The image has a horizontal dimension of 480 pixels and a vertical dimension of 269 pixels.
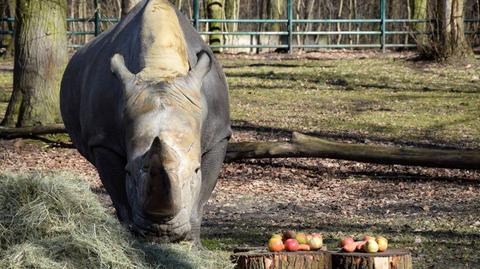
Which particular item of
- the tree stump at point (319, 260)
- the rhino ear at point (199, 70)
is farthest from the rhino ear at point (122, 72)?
the tree stump at point (319, 260)

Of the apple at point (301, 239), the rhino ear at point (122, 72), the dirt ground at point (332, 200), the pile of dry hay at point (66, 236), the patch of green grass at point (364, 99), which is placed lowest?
the dirt ground at point (332, 200)

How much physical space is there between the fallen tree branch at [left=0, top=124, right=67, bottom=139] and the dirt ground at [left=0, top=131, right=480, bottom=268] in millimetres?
127

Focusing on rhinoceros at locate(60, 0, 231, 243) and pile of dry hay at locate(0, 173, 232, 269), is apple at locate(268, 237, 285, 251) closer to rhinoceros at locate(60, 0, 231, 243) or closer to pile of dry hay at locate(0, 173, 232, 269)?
pile of dry hay at locate(0, 173, 232, 269)

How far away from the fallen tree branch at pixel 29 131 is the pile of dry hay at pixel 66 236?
7046 millimetres

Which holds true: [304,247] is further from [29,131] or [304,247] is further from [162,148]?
[29,131]

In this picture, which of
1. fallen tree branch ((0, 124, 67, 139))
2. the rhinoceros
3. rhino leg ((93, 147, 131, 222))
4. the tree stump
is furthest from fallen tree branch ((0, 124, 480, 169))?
rhino leg ((93, 147, 131, 222))

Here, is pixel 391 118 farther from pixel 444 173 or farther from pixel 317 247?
pixel 317 247

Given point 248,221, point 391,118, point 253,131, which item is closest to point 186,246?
point 248,221

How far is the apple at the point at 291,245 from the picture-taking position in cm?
799

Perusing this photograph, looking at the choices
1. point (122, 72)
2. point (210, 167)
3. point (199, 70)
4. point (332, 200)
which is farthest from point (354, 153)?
point (122, 72)

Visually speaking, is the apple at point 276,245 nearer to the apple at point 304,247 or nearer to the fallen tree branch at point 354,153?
the apple at point 304,247

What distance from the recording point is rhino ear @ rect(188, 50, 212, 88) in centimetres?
729

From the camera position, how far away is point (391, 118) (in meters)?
17.3

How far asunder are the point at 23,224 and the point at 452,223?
484 centimetres
